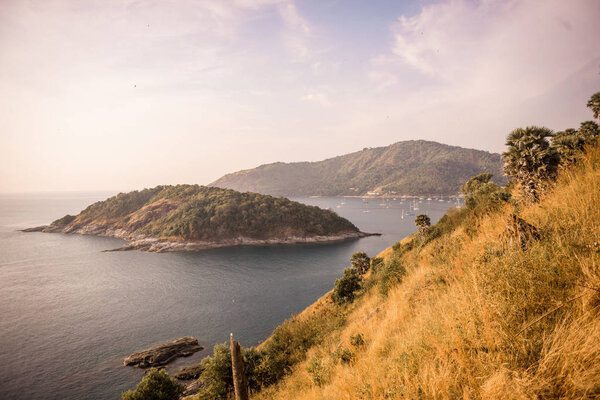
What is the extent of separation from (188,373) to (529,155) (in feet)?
135

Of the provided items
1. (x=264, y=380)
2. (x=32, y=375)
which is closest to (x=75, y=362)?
(x=32, y=375)

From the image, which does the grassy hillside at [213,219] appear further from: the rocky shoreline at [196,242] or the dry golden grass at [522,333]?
the dry golden grass at [522,333]

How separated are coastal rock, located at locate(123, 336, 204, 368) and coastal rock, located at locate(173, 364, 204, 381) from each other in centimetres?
434

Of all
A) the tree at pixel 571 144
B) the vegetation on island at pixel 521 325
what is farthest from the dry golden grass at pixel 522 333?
the tree at pixel 571 144

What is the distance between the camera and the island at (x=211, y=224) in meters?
105

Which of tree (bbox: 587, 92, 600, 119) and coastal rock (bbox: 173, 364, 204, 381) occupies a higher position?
tree (bbox: 587, 92, 600, 119)

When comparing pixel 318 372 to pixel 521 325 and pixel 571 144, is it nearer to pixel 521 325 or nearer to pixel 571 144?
pixel 521 325

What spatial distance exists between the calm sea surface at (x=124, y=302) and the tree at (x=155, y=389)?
12.1m

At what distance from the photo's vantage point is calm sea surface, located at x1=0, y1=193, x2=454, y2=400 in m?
33.8

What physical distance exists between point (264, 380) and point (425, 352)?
16.8m

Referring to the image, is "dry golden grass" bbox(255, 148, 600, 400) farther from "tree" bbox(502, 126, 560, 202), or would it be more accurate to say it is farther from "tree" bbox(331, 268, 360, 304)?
"tree" bbox(331, 268, 360, 304)

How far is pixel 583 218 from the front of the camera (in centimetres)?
452

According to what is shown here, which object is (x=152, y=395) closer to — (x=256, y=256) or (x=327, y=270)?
(x=327, y=270)

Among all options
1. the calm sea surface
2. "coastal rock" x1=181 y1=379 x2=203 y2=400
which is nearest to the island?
the calm sea surface
